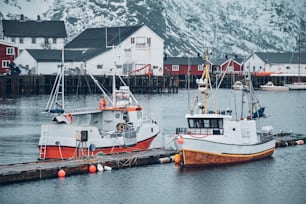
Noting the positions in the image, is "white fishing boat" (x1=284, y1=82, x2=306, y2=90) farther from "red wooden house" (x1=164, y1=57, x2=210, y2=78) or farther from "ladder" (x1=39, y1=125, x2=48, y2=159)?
"ladder" (x1=39, y1=125, x2=48, y2=159)

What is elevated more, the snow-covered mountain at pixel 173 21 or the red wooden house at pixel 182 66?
the snow-covered mountain at pixel 173 21

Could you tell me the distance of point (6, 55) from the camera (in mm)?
104625

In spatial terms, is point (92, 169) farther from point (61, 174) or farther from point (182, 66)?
point (182, 66)

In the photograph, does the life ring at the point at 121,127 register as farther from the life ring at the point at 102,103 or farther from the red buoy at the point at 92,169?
the red buoy at the point at 92,169

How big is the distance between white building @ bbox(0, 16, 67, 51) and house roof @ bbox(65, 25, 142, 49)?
177 centimetres

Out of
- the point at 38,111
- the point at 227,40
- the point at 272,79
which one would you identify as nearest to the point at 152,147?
the point at 38,111

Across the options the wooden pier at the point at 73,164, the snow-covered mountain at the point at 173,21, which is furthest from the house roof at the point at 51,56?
the wooden pier at the point at 73,164

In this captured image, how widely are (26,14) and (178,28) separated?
37.9 meters

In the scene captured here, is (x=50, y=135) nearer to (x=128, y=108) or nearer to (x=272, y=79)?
(x=128, y=108)

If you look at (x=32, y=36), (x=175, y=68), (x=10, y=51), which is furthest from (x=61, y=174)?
(x=175, y=68)

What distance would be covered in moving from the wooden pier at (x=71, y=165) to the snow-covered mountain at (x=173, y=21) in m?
94.9

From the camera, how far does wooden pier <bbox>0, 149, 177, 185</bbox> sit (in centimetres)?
3844

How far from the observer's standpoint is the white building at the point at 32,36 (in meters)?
117

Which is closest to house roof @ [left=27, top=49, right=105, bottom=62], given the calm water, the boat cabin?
the calm water
